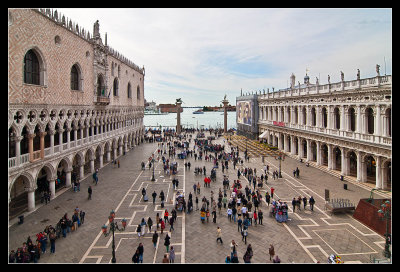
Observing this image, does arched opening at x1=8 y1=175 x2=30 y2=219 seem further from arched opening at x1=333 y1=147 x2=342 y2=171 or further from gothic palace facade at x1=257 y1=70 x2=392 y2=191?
arched opening at x1=333 y1=147 x2=342 y2=171

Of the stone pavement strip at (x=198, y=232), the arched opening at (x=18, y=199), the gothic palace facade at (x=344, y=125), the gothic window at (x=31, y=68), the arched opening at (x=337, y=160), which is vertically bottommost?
the stone pavement strip at (x=198, y=232)

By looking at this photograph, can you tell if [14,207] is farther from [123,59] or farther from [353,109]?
[353,109]

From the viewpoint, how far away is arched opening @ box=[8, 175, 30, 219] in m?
16.0

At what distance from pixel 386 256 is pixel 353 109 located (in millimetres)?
16026

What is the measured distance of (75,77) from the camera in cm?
2334

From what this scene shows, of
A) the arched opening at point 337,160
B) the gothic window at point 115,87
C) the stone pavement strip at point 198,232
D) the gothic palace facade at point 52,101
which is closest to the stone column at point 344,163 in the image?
the arched opening at point 337,160

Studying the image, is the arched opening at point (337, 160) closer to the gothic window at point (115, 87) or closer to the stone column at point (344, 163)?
the stone column at point (344, 163)

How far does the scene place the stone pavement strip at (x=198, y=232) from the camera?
36.8ft

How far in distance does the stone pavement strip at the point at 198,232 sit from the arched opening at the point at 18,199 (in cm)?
130

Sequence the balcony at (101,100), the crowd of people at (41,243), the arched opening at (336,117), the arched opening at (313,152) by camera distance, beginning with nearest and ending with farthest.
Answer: the crowd of people at (41,243) < the arched opening at (336,117) < the balcony at (101,100) < the arched opening at (313,152)

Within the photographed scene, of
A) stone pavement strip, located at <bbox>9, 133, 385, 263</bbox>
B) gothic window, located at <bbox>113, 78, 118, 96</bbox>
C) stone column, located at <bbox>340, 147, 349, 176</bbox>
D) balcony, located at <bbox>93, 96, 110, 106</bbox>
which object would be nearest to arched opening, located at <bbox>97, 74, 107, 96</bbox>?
balcony, located at <bbox>93, 96, 110, 106</bbox>

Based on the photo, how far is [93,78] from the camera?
26.5m

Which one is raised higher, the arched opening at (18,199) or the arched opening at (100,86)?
the arched opening at (100,86)

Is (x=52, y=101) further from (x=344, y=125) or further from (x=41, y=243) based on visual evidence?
(x=344, y=125)
